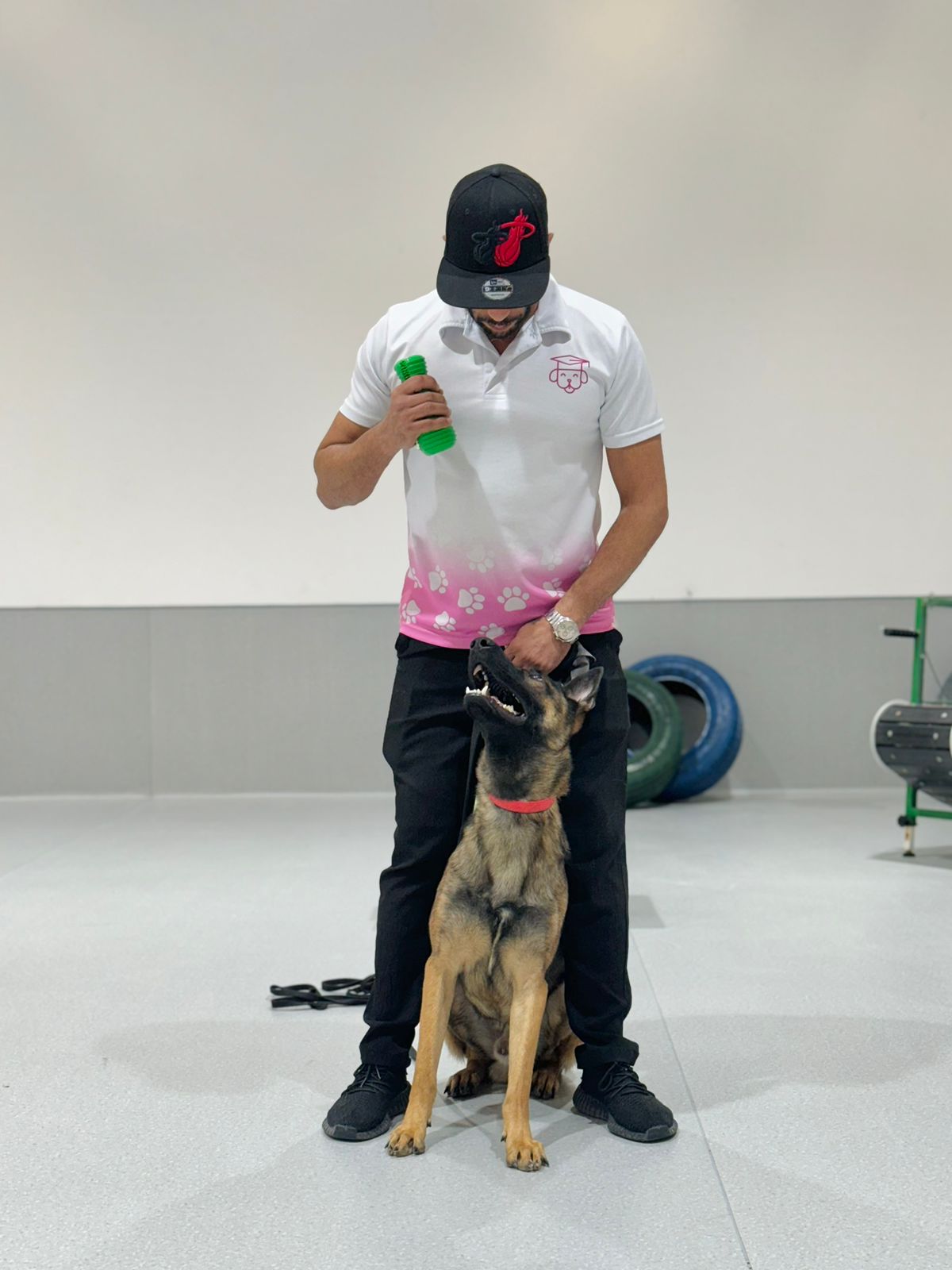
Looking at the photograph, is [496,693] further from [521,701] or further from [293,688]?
[293,688]

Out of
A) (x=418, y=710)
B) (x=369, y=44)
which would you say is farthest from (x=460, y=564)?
(x=369, y=44)

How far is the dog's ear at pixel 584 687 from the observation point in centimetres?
201

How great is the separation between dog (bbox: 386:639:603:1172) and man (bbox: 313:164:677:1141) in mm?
58

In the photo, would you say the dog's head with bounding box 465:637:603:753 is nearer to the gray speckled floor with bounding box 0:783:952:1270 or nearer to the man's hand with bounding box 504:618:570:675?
the man's hand with bounding box 504:618:570:675

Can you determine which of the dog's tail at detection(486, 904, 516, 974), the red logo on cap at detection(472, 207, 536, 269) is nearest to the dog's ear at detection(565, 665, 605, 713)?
the dog's tail at detection(486, 904, 516, 974)

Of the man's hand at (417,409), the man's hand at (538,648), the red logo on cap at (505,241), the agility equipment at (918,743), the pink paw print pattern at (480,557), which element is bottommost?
the agility equipment at (918,743)

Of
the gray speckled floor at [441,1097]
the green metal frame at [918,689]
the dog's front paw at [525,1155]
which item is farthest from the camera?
the green metal frame at [918,689]

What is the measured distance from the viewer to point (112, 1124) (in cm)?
206

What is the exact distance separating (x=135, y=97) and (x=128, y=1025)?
447 centimetres

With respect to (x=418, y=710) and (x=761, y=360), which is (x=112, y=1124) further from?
(x=761, y=360)

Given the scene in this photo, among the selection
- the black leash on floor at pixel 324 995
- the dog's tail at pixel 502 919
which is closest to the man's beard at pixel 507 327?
the dog's tail at pixel 502 919

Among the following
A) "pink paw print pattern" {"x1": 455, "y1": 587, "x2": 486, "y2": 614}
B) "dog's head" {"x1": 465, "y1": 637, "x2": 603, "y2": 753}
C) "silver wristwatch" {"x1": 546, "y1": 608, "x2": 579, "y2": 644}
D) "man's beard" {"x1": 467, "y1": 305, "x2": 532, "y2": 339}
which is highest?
"man's beard" {"x1": 467, "y1": 305, "x2": 532, "y2": 339}

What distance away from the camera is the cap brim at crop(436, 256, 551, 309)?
6.22ft

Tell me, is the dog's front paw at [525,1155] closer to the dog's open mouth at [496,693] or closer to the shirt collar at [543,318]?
the dog's open mouth at [496,693]
